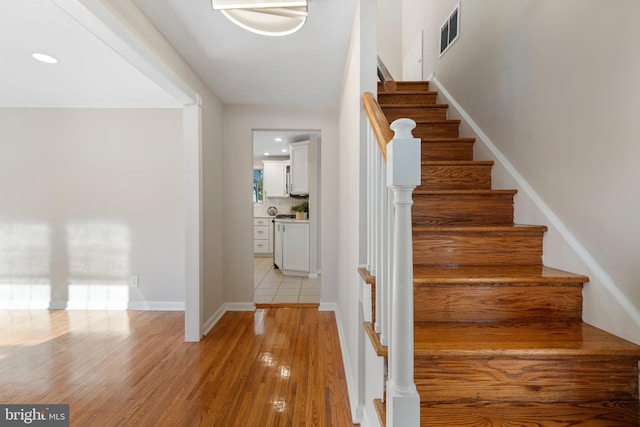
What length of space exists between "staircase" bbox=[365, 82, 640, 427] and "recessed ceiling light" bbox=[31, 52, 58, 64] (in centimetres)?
285

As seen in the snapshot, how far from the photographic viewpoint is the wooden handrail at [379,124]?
3.29ft

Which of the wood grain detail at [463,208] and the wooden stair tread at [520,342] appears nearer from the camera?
the wooden stair tread at [520,342]

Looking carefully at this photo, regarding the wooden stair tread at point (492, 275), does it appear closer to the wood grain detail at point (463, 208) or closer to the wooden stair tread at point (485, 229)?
the wooden stair tread at point (485, 229)

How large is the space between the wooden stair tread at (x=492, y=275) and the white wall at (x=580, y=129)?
9cm

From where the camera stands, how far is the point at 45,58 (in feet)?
7.34

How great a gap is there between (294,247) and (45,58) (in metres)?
3.63

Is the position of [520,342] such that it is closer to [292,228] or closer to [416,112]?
[416,112]

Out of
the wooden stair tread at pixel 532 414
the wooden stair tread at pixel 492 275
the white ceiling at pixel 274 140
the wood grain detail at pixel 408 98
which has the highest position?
the white ceiling at pixel 274 140

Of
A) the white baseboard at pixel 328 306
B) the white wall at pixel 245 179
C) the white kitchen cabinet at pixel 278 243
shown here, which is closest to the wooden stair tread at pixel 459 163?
the white wall at pixel 245 179

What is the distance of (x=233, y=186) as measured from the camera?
3.29 meters

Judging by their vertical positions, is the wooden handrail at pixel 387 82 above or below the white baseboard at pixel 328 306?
above

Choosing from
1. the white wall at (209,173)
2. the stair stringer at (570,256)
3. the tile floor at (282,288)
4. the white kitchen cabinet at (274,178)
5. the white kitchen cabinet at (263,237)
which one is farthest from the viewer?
the white kitchen cabinet at (263,237)

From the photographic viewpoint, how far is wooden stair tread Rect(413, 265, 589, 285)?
1.19 m

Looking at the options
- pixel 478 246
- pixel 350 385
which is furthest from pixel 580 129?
pixel 350 385
